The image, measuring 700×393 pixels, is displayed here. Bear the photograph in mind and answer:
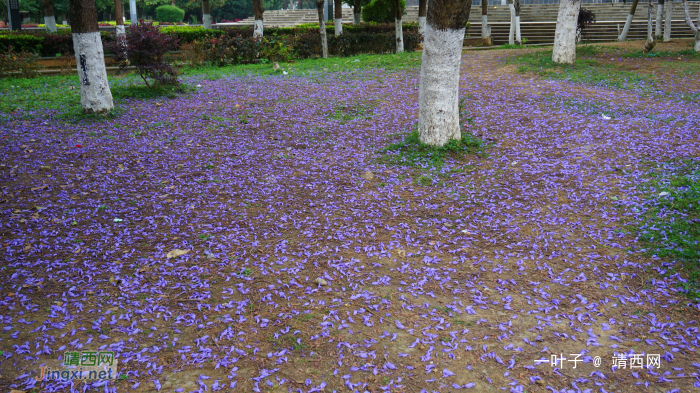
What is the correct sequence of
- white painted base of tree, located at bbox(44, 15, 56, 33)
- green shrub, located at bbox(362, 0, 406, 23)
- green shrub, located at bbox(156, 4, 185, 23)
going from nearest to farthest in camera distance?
1. white painted base of tree, located at bbox(44, 15, 56, 33)
2. green shrub, located at bbox(362, 0, 406, 23)
3. green shrub, located at bbox(156, 4, 185, 23)

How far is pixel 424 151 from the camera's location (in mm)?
6867

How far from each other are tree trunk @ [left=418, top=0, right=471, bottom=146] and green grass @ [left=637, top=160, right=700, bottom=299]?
8.85 ft

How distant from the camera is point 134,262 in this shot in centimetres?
431

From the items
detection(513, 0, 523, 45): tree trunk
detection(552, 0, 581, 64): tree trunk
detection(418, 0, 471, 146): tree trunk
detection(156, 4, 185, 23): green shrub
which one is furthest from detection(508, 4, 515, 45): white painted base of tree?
detection(156, 4, 185, 23): green shrub

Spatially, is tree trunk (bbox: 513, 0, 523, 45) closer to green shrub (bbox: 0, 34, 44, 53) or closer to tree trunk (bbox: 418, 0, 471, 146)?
tree trunk (bbox: 418, 0, 471, 146)

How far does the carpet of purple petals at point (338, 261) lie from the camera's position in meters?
3.13

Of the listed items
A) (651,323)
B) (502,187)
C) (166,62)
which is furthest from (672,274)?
(166,62)

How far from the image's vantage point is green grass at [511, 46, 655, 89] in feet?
35.1

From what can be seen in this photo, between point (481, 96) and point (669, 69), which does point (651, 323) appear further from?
point (669, 69)

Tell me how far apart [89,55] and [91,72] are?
0.31m

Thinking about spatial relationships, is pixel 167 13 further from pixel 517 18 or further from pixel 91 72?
pixel 91 72

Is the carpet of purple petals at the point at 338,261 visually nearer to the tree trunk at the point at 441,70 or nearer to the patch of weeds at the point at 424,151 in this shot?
the patch of weeds at the point at 424,151

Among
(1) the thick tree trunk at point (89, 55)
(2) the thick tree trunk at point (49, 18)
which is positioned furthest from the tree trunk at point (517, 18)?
(2) the thick tree trunk at point (49, 18)

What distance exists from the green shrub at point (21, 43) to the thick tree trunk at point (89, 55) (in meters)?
7.89
